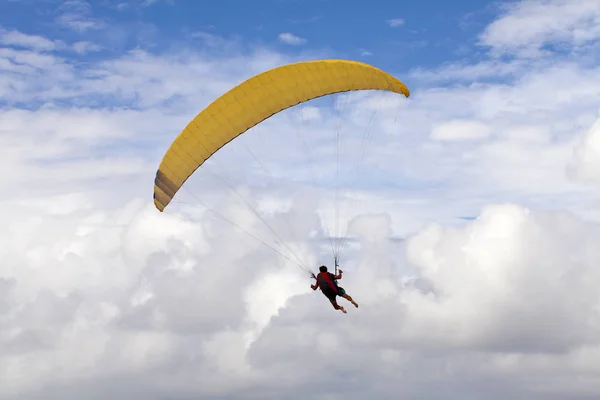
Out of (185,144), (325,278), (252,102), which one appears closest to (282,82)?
(252,102)

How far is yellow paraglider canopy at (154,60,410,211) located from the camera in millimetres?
44312

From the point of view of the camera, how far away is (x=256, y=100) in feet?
146

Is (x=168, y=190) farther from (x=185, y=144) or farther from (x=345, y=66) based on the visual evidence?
(x=345, y=66)

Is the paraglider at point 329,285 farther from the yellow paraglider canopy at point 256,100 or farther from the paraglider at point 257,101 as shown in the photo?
the yellow paraglider canopy at point 256,100

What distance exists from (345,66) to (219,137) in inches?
245

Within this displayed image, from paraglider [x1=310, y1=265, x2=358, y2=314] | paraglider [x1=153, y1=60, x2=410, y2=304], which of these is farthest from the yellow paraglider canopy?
paraglider [x1=310, y1=265, x2=358, y2=314]

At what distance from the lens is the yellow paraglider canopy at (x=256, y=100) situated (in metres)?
44.3

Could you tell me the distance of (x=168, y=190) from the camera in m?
46.2

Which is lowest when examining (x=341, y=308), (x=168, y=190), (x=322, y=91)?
(x=341, y=308)

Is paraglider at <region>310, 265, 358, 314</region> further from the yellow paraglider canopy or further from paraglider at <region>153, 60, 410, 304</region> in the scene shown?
the yellow paraglider canopy

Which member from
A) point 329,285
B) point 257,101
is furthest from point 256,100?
point 329,285

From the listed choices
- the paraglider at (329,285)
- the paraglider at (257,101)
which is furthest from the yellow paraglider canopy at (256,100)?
the paraglider at (329,285)

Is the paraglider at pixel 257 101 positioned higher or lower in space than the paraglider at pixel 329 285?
higher

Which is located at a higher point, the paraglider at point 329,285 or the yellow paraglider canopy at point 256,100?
the yellow paraglider canopy at point 256,100
